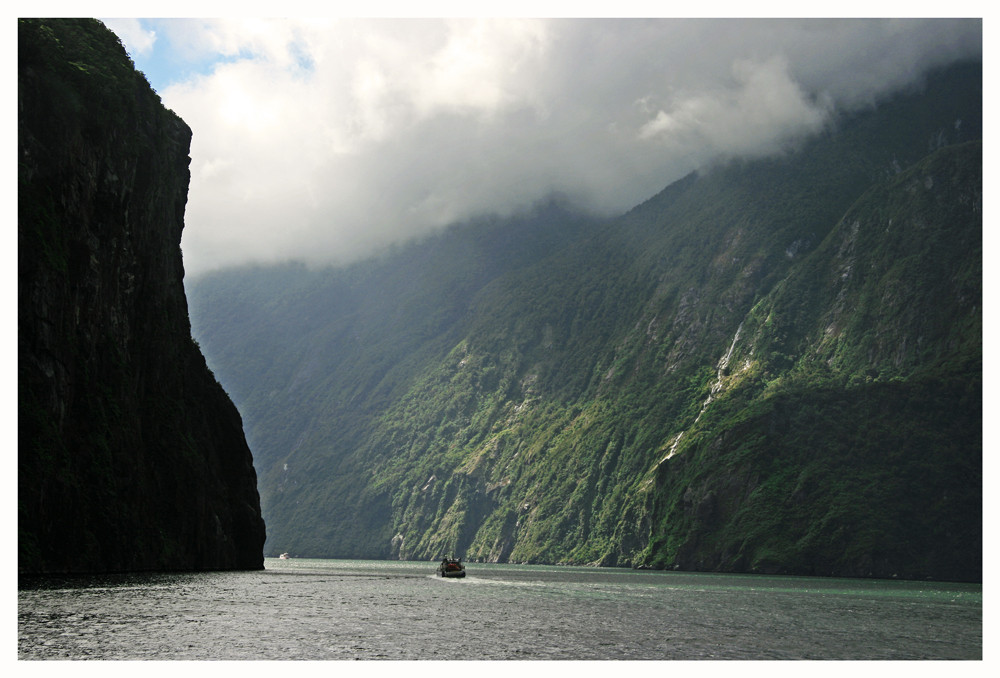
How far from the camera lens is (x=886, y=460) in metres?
200

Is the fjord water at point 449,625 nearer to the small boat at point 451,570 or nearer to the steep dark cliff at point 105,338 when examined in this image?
the steep dark cliff at point 105,338

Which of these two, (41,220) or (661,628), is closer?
(661,628)

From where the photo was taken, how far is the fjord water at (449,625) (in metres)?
47.4

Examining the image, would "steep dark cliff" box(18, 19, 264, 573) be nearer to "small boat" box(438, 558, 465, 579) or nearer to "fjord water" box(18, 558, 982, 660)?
"fjord water" box(18, 558, 982, 660)

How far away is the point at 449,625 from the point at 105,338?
2240 inches

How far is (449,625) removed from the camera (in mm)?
59938

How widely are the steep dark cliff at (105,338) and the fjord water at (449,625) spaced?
831cm

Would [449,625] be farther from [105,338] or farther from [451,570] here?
[451,570]

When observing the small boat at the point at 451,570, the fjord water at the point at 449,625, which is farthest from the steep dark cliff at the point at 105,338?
the small boat at the point at 451,570

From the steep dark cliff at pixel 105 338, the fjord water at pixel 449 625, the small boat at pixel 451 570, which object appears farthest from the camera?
the small boat at pixel 451 570

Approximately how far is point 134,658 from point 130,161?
77267 mm

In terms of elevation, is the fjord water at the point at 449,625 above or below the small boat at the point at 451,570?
above

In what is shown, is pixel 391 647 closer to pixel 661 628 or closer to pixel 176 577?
pixel 661 628
